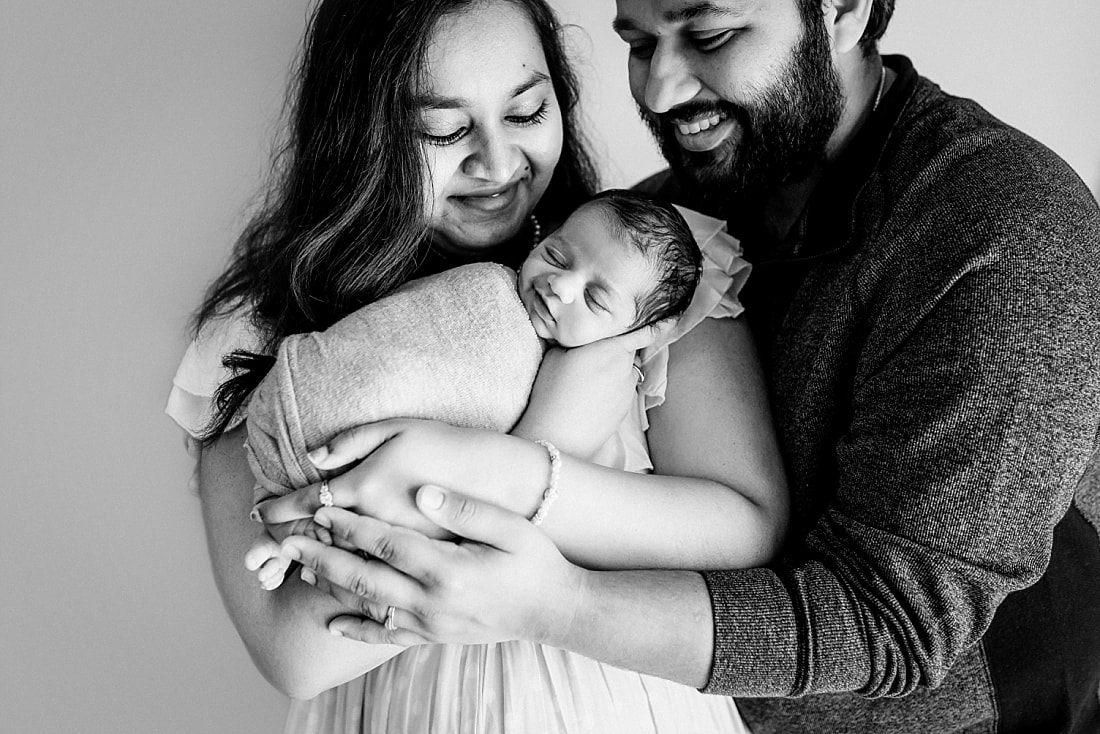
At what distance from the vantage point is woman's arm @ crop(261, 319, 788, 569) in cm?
121

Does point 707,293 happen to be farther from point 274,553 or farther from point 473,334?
point 274,553

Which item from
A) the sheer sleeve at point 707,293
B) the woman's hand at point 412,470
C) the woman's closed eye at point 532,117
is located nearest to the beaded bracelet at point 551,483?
the woman's hand at point 412,470

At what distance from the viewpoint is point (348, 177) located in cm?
157

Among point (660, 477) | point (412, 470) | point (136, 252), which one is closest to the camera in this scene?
point (412, 470)

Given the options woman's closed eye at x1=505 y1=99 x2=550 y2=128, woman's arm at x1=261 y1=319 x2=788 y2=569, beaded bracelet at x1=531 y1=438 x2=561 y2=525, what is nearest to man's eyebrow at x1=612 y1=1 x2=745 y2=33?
woman's closed eye at x1=505 y1=99 x2=550 y2=128

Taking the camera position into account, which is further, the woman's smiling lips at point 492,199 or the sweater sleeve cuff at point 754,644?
the woman's smiling lips at point 492,199

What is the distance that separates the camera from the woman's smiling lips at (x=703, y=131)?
1696 mm

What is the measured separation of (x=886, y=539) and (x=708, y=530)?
0.81 feet

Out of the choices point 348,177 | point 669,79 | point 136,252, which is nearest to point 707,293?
point 669,79

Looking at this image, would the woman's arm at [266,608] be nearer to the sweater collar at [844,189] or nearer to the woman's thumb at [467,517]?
the woman's thumb at [467,517]

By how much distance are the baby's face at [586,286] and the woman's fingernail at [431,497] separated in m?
0.29

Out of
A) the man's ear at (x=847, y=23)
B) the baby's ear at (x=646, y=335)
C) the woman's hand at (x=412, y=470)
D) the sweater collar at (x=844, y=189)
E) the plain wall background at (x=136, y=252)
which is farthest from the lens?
the plain wall background at (x=136, y=252)

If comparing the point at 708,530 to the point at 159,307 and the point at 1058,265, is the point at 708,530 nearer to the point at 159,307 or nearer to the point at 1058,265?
the point at 1058,265

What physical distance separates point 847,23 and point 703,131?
0.97 ft
